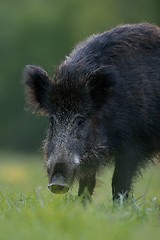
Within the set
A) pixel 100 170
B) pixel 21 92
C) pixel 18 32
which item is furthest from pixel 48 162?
pixel 18 32

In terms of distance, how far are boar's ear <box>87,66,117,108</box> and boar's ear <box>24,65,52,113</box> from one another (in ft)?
1.48

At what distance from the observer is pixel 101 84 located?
9.62 metres

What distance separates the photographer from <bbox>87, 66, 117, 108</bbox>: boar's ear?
952cm

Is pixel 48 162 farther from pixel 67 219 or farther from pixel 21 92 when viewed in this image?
pixel 21 92

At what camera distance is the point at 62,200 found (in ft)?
25.9

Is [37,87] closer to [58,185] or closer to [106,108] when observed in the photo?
[106,108]

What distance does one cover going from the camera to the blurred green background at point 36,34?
36656mm

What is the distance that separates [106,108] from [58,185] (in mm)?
1348

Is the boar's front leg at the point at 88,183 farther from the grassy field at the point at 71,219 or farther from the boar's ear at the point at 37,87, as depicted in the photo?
the grassy field at the point at 71,219

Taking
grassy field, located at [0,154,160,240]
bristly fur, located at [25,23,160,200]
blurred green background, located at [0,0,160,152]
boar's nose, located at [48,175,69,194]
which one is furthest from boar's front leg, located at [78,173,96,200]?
blurred green background, located at [0,0,160,152]

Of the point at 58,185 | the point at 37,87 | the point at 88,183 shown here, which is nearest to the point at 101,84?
the point at 37,87

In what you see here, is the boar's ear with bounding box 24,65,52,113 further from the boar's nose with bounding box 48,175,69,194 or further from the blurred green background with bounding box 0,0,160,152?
the blurred green background with bounding box 0,0,160,152

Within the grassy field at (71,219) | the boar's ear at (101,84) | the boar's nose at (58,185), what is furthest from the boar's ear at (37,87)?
the grassy field at (71,219)

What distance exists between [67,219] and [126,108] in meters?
3.18
